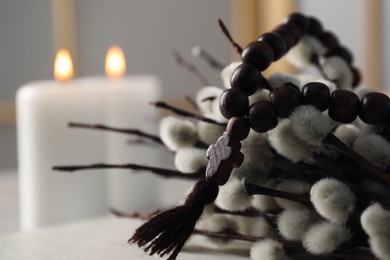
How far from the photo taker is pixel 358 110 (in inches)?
9.8

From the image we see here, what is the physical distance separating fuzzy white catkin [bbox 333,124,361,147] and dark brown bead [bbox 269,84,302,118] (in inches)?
1.8

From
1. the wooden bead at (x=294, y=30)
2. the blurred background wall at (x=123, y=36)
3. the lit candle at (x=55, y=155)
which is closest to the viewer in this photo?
the wooden bead at (x=294, y=30)

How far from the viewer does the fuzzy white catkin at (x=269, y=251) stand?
270 millimetres

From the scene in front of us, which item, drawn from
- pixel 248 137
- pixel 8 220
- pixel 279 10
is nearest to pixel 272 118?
pixel 248 137

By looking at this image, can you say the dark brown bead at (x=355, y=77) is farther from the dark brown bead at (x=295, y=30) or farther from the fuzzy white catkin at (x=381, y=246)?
the fuzzy white catkin at (x=381, y=246)

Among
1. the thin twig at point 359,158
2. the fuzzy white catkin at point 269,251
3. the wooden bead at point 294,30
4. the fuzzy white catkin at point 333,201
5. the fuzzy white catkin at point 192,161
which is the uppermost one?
the wooden bead at point 294,30

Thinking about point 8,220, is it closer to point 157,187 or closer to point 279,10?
point 157,187

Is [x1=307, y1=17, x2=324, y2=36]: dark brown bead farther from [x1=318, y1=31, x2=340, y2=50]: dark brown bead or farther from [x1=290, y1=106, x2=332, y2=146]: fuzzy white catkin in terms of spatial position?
[x1=290, y1=106, x2=332, y2=146]: fuzzy white catkin

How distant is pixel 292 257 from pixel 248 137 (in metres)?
0.06

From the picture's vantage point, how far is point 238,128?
245mm

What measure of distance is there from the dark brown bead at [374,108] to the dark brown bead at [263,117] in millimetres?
33

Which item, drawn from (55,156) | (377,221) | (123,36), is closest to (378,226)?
(377,221)

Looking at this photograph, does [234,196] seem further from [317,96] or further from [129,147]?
[129,147]

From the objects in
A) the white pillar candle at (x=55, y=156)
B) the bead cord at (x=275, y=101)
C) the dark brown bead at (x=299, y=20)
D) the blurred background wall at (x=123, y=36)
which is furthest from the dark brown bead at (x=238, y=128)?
the blurred background wall at (x=123, y=36)
